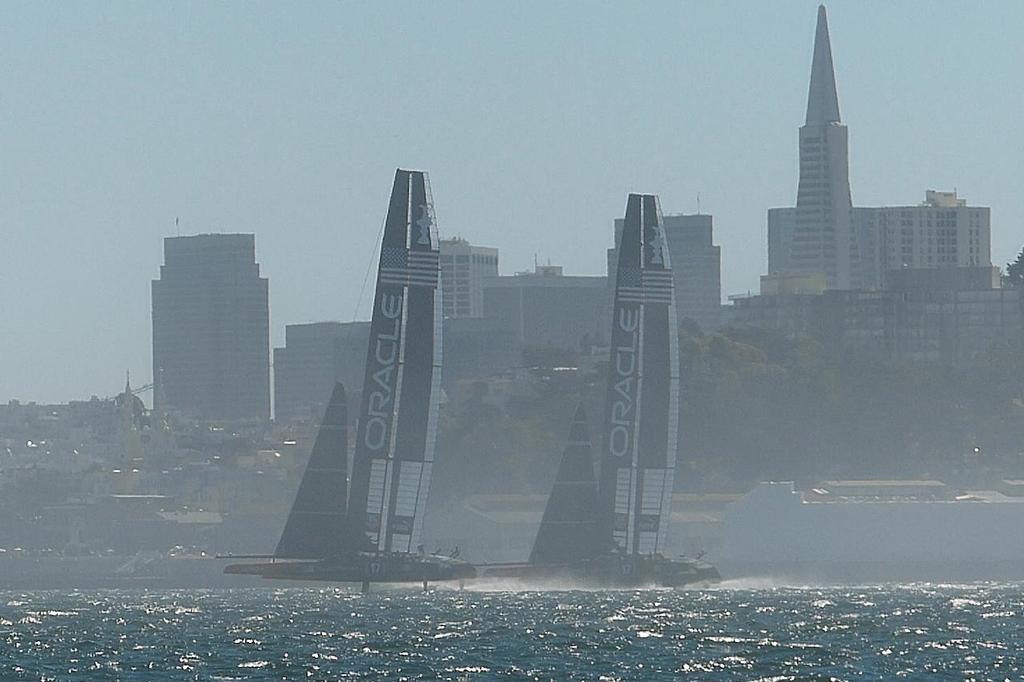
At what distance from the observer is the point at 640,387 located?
9556 cm

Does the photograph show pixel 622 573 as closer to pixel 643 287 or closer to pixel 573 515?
pixel 573 515

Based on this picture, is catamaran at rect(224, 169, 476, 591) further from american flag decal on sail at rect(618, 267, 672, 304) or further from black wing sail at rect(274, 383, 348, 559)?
american flag decal on sail at rect(618, 267, 672, 304)

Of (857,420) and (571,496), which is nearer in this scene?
(571,496)

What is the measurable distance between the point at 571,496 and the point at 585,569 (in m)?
2.47

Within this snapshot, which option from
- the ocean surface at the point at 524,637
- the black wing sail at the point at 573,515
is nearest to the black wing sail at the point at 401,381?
the ocean surface at the point at 524,637

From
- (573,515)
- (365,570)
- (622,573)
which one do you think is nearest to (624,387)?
(573,515)

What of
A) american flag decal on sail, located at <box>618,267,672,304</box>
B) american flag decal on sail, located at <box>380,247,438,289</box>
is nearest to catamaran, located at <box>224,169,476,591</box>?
american flag decal on sail, located at <box>380,247,438,289</box>

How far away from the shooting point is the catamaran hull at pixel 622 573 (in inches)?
3718

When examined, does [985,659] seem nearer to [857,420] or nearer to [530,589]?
[530,589]

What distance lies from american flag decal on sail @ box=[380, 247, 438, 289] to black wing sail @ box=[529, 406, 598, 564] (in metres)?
8.61

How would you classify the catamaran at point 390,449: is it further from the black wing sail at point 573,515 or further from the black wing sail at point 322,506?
the black wing sail at point 573,515

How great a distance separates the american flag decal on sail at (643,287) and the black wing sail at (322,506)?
1095 cm

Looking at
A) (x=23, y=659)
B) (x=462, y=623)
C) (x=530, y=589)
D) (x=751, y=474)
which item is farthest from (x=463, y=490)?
(x=23, y=659)

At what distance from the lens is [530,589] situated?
9538 centimetres
